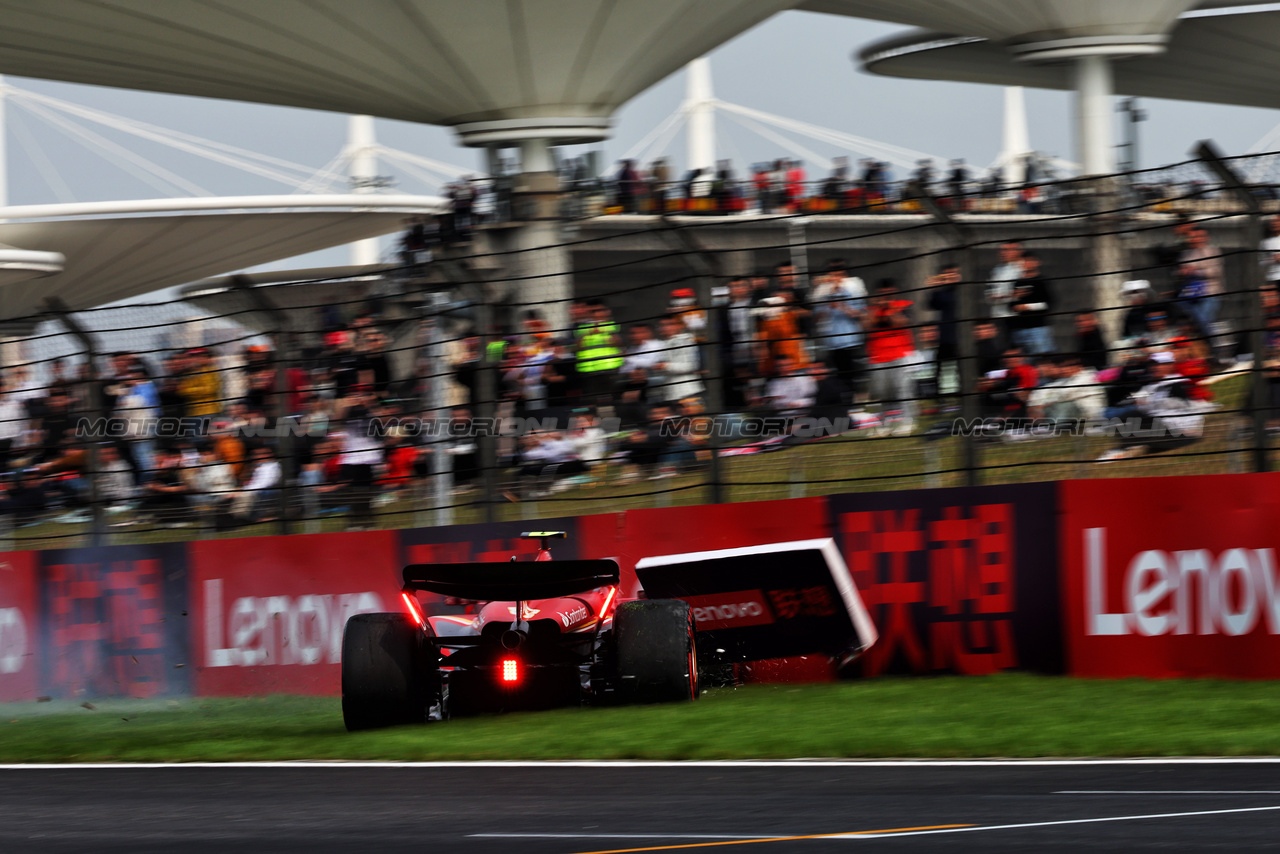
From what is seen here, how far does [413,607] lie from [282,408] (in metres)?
3.07

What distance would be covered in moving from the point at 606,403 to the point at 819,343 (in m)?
1.39

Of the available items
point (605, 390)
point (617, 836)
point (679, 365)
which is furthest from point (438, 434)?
point (617, 836)

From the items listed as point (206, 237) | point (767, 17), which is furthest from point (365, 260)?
point (767, 17)

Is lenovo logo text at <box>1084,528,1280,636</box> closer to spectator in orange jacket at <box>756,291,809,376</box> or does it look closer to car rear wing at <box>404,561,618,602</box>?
spectator in orange jacket at <box>756,291,809,376</box>

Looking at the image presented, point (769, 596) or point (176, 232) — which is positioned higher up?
point (176, 232)

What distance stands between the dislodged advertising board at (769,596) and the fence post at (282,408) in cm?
302

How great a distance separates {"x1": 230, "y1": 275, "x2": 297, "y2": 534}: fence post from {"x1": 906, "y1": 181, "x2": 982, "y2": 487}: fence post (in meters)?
4.17

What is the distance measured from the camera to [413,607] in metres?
8.19

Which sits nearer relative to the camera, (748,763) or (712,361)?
(748,763)

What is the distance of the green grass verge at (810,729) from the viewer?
22.0ft

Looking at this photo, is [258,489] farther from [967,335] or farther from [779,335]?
[967,335]

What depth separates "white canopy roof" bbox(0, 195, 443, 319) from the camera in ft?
101

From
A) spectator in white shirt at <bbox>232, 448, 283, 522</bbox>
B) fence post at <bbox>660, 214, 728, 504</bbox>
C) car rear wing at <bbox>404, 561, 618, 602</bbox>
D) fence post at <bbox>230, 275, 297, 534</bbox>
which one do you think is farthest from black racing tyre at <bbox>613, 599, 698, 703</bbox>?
spectator in white shirt at <bbox>232, 448, 283, 522</bbox>

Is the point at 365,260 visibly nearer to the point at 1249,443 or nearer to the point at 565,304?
the point at 565,304
